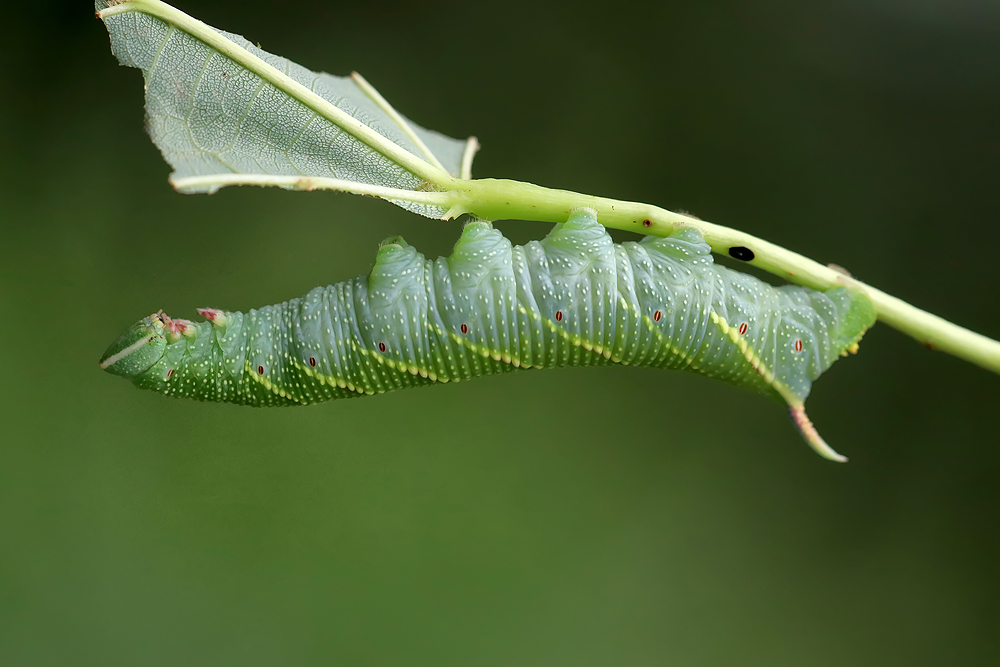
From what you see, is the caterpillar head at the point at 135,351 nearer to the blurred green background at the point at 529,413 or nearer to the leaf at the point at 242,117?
the leaf at the point at 242,117

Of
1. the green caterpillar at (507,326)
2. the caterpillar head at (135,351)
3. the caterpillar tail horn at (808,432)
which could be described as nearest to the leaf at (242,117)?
the green caterpillar at (507,326)

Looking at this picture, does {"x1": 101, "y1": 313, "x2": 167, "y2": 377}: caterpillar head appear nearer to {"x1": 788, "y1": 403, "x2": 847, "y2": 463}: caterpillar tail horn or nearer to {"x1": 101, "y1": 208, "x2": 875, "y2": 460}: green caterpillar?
{"x1": 101, "y1": 208, "x2": 875, "y2": 460}: green caterpillar

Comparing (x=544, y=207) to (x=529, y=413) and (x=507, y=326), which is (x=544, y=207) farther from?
(x=529, y=413)

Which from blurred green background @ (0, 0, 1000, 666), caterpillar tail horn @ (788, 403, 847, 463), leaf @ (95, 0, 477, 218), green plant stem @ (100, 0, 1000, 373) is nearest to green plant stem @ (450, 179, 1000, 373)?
green plant stem @ (100, 0, 1000, 373)

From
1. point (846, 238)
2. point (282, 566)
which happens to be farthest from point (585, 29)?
point (282, 566)

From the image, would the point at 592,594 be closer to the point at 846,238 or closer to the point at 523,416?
the point at 523,416
